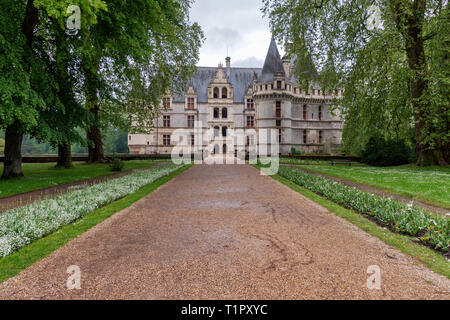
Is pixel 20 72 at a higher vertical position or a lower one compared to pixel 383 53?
lower

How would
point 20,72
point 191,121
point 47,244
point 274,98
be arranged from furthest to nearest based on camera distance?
point 191,121, point 274,98, point 20,72, point 47,244

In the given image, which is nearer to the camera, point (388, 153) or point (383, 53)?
point (383, 53)

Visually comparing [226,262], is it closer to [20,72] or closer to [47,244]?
[47,244]

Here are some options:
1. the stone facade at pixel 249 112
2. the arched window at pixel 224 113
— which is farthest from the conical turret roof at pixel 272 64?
the arched window at pixel 224 113

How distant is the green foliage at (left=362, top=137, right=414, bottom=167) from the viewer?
79.2ft

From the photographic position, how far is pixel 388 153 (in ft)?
79.8

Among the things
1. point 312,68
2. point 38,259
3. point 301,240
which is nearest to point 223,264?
point 301,240

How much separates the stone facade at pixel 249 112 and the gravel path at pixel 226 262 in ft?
135

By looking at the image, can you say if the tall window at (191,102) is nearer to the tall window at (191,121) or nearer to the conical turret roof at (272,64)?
the tall window at (191,121)

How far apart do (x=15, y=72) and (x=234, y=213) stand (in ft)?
34.2

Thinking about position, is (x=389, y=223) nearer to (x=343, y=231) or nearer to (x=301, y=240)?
(x=343, y=231)

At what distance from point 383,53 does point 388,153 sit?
10363 millimetres

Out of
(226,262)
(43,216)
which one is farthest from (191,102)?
(226,262)

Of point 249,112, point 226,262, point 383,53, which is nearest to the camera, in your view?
point 226,262
